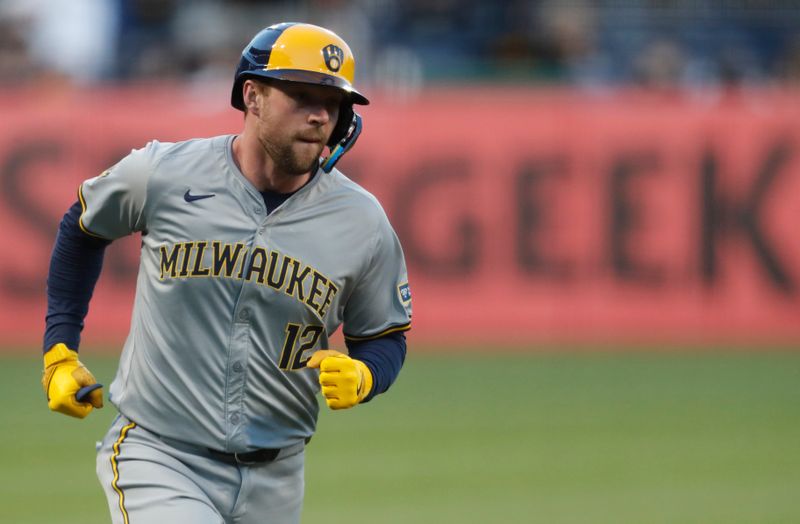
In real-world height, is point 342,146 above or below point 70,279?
above

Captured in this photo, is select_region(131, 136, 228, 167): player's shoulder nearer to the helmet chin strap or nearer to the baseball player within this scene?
the baseball player

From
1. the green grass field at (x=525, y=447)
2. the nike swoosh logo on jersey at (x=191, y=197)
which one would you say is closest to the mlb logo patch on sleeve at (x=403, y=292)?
the nike swoosh logo on jersey at (x=191, y=197)

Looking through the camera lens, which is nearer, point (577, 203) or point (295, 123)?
point (295, 123)

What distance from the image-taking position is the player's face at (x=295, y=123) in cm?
505

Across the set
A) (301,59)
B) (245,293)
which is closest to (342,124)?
(301,59)

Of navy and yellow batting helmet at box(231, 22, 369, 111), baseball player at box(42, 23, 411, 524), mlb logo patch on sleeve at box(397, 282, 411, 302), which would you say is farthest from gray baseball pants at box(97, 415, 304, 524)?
navy and yellow batting helmet at box(231, 22, 369, 111)

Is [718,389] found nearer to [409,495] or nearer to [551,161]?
[551,161]

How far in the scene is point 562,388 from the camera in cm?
1310

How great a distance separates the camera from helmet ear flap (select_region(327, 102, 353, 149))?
5.28m

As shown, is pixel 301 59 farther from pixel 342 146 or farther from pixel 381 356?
pixel 381 356

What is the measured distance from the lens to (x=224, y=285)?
5105mm

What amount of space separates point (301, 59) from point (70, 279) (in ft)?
4.34

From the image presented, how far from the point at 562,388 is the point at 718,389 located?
151 centimetres

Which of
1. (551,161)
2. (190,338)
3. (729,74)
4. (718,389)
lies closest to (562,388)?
(718,389)
